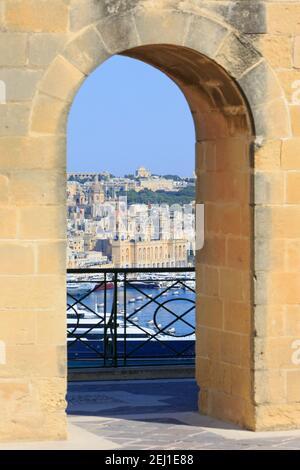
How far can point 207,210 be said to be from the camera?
1253cm

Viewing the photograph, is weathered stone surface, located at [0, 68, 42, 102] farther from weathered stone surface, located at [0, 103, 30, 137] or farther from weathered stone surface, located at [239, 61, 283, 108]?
weathered stone surface, located at [239, 61, 283, 108]

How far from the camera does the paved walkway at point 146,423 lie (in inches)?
443

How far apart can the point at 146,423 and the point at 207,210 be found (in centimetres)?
184

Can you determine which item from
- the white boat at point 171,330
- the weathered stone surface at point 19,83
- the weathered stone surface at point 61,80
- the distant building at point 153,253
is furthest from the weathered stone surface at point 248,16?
the distant building at point 153,253

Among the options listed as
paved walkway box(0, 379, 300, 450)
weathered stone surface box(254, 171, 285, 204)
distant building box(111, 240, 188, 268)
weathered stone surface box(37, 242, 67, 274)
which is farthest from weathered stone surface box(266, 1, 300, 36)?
distant building box(111, 240, 188, 268)

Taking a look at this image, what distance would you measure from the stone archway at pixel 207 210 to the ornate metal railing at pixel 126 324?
2501 mm

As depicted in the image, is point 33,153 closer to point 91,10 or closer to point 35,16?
point 35,16

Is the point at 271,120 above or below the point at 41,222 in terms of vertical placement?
above

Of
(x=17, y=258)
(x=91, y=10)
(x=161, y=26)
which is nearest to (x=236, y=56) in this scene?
(x=161, y=26)

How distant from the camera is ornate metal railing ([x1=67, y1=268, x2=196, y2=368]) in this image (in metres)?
15.1

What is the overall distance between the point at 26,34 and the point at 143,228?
13578 mm

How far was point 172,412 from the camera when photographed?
41.9 feet

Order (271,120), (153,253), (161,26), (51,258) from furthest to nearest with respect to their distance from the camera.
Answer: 1. (153,253)
2. (271,120)
3. (161,26)
4. (51,258)

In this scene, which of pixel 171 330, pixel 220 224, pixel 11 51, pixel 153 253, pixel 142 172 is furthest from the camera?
pixel 142 172
